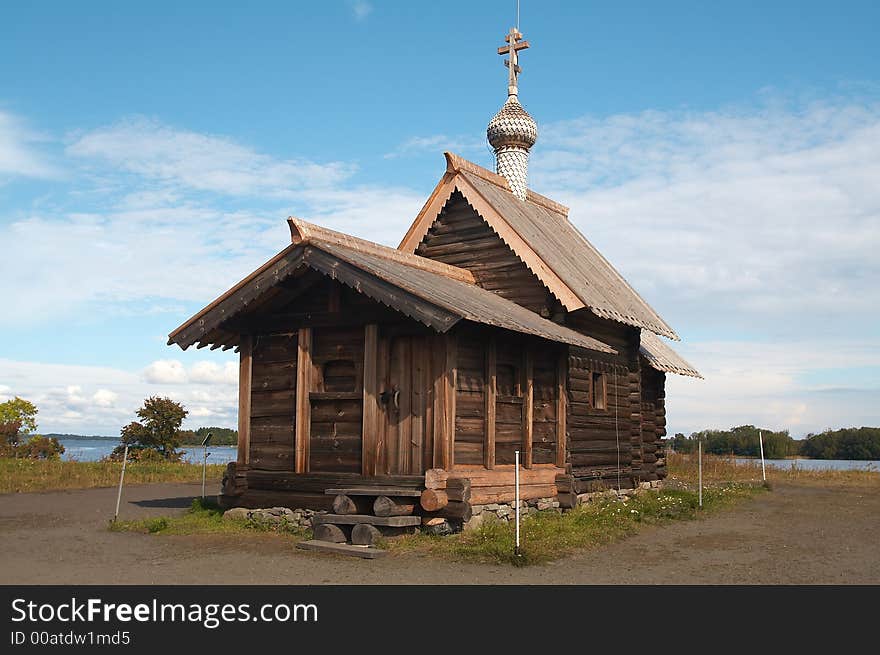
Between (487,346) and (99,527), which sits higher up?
(487,346)

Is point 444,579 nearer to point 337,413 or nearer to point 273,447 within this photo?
point 337,413

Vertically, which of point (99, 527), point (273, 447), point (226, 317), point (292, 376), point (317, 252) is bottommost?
point (99, 527)

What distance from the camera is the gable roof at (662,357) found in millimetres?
23781

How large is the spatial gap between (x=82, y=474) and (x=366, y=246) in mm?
17472

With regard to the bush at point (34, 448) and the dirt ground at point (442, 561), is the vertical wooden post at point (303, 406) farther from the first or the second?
the bush at point (34, 448)

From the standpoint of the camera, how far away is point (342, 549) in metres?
13.1

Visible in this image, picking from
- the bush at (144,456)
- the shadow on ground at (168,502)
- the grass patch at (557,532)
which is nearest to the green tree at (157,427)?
the bush at (144,456)

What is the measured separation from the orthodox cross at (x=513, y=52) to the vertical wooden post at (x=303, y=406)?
1192 cm

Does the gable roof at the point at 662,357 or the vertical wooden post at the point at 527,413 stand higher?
the gable roof at the point at 662,357

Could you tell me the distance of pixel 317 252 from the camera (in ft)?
50.9

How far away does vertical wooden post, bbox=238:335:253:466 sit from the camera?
1723 cm

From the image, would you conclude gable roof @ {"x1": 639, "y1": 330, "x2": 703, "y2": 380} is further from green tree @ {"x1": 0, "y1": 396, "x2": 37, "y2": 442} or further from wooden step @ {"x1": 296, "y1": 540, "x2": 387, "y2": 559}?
green tree @ {"x1": 0, "y1": 396, "x2": 37, "y2": 442}
